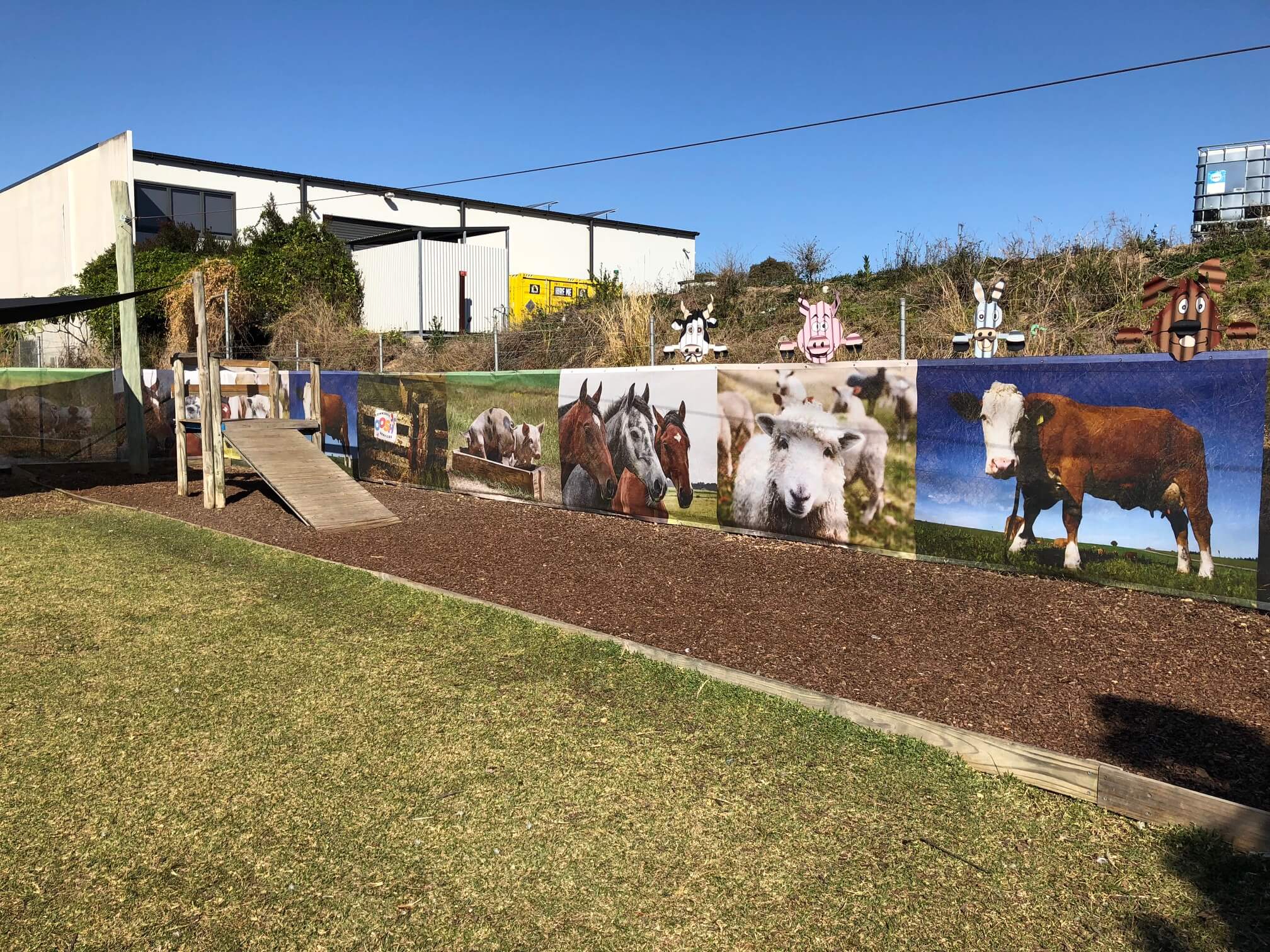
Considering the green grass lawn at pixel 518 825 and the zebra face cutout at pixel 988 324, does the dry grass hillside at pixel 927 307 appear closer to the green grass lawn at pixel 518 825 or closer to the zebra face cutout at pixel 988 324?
the zebra face cutout at pixel 988 324

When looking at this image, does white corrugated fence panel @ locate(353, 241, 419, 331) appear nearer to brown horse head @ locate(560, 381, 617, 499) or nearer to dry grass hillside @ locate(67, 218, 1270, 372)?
dry grass hillside @ locate(67, 218, 1270, 372)

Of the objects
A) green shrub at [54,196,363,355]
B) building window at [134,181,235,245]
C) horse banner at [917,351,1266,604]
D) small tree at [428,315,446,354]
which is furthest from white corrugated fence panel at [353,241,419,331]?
horse banner at [917,351,1266,604]

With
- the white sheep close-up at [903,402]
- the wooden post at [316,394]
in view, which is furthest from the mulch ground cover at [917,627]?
the wooden post at [316,394]

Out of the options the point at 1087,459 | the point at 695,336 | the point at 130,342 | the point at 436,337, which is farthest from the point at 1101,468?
the point at 436,337

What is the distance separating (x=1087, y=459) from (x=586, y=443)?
6.28 metres

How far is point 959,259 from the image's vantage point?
51.8 feet

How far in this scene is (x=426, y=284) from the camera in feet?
96.1

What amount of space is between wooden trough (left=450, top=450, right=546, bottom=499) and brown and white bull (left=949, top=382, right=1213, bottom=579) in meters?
6.25

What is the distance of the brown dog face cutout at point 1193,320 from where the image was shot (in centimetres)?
695

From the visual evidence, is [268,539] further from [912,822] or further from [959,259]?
[959,259]

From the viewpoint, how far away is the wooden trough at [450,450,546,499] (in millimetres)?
12719

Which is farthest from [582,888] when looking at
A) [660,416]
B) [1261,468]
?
[660,416]

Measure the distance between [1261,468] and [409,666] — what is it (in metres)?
6.36

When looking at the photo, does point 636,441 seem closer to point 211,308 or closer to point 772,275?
point 772,275
